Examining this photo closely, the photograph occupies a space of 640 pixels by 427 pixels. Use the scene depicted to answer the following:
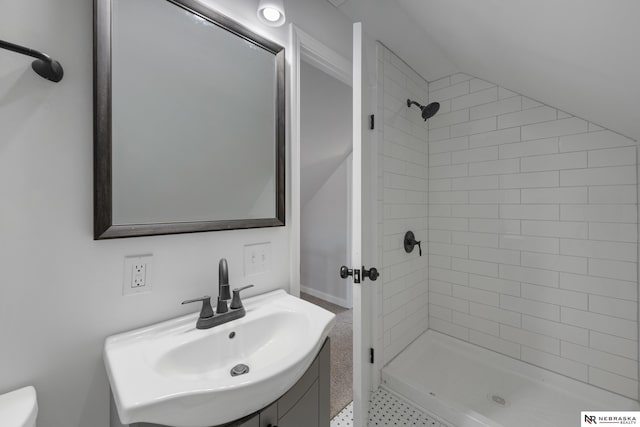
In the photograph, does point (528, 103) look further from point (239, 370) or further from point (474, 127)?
point (239, 370)

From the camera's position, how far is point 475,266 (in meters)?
1.92

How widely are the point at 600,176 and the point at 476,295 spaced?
107 cm

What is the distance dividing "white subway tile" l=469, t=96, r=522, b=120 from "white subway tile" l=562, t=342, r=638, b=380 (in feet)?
5.27

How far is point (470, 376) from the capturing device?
5.49ft

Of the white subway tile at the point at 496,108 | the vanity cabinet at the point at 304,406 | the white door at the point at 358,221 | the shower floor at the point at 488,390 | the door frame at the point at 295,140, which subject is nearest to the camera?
the vanity cabinet at the point at 304,406

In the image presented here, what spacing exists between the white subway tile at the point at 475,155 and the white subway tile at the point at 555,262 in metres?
0.74

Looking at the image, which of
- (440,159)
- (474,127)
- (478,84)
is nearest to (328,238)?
(440,159)

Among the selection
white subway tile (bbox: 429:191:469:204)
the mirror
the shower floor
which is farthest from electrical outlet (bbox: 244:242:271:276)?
white subway tile (bbox: 429:191:469:204)

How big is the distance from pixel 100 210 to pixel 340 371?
1.73 m

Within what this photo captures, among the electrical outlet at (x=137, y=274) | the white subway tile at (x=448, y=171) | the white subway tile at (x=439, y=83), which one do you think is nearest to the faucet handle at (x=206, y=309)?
the electrical outlet at (x=137, y=274)

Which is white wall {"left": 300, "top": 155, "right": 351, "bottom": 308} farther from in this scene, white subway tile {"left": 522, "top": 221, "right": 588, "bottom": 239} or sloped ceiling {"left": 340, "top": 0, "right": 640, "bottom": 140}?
→ white subway tile {"left": 522, "top": 221, "right": 588, "bottom": 239}

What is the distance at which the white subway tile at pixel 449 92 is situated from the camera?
76.9 inches

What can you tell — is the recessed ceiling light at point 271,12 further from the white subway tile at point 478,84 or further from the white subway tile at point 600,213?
the white subway tile at point 600,213

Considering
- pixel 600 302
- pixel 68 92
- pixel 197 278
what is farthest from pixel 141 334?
pixel 600 302
